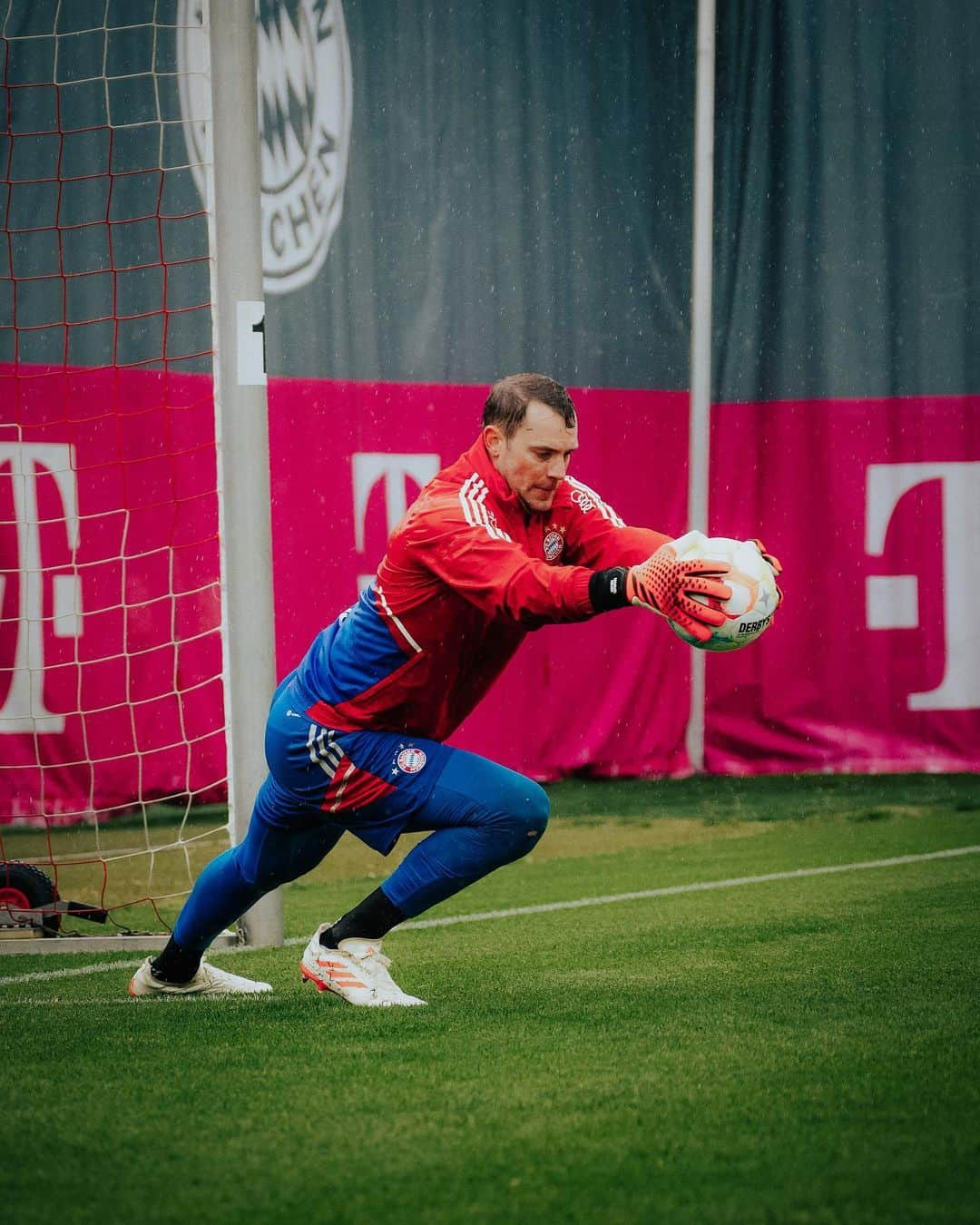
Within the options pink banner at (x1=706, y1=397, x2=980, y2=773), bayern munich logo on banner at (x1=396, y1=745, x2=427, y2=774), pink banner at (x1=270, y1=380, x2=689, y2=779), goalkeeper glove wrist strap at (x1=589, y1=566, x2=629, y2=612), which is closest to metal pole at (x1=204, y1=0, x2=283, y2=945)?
bayern munich logo on banner at (x1=396, y1=745, x2=427, y2=774)

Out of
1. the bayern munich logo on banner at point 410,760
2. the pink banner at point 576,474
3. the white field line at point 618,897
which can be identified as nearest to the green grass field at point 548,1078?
the white field line at point 618,897

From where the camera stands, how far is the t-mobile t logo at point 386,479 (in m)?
8.69

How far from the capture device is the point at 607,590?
11.3 ft

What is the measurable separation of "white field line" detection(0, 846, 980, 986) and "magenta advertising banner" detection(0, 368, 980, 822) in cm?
260

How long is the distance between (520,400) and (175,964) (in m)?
1.82

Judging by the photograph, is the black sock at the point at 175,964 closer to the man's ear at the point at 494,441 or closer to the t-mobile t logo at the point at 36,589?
the man's ear at the point at 494,441

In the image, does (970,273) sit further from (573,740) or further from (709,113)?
(573,740)

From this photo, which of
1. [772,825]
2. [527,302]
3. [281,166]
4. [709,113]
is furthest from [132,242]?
[772,825]

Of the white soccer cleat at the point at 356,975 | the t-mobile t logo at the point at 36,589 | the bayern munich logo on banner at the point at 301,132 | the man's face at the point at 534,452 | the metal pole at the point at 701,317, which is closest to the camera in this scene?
the man's face at the point at 534,452

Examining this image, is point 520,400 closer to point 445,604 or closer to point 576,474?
point 445,604

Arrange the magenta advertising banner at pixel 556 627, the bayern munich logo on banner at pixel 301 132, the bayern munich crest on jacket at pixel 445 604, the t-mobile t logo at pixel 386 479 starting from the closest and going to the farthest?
the bayern munich crest on jacket at pixel 445 604, the magenta advertising banner at pixel 556 627, the bayern munich logo on banner at pixel 301 132, the t-mobile t logo at pixel 386 479

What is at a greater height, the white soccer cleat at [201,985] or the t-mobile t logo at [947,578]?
the t-mobile t logo at [947,578]

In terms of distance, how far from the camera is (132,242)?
26.7 ft

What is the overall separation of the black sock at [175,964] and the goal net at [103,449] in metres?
3.46
